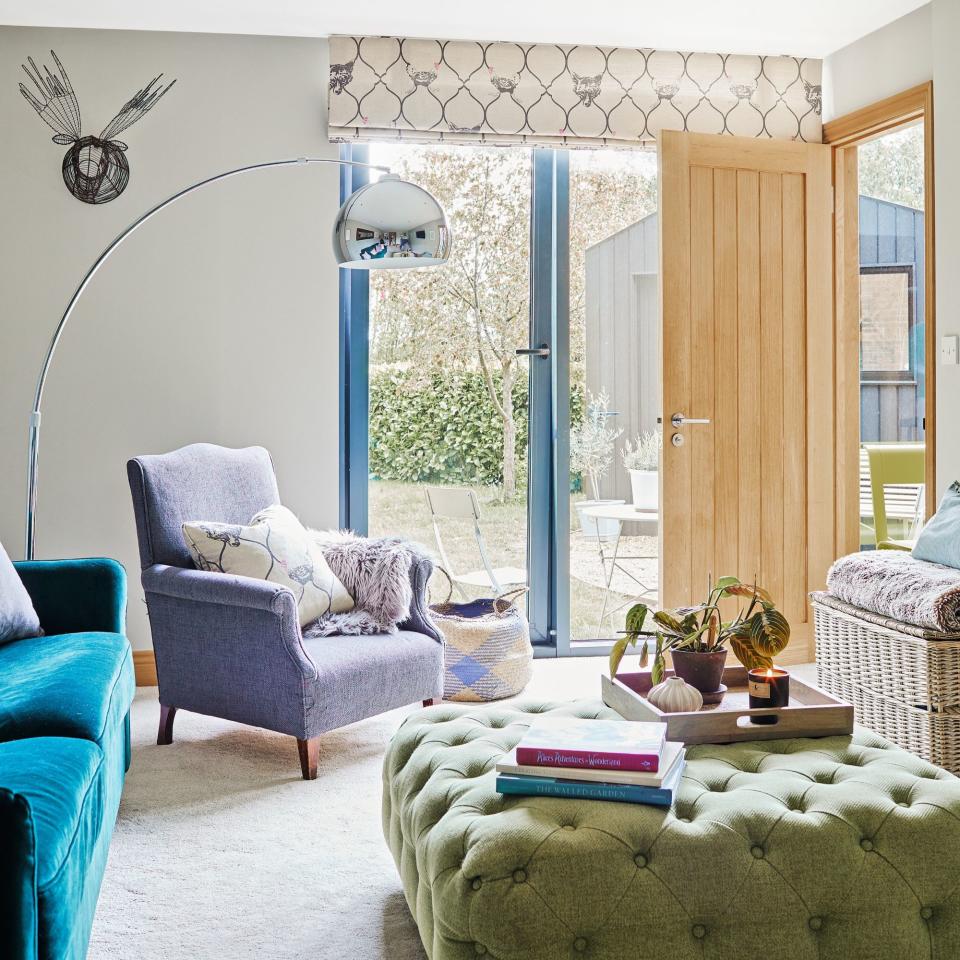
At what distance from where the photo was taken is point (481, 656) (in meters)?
3.74

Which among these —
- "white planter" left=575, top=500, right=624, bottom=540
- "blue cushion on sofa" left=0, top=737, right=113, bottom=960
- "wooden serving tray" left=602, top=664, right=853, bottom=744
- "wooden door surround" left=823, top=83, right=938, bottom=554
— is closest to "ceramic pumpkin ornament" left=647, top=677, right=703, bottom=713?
"wooden serving tray" left=602, top=664, right=853, bottom=744

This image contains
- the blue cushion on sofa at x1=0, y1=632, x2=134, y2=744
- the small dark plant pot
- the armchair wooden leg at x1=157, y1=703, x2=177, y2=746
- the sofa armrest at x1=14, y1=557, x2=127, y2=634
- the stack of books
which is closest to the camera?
the stack of books

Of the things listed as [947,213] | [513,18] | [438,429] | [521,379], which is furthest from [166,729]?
[947,213]

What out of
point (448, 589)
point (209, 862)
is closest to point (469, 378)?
point (448, 589)

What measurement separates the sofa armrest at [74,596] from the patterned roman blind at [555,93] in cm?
211

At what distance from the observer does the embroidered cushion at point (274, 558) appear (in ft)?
10.2

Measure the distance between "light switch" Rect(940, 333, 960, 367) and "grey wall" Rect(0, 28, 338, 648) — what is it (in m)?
2.30

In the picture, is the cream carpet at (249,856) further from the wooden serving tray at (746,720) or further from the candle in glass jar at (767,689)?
the candle in glass jar at (767,689)

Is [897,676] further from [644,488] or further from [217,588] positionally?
[217,588]

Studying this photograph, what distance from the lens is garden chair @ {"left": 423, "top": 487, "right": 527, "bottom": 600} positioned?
4.03 meters

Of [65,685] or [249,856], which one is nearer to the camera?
[65,685]

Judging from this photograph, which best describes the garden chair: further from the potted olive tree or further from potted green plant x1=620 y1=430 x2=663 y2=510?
potted green plant x1=620 y1=430 x2=663 y2=510

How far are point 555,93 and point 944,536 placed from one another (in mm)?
2290

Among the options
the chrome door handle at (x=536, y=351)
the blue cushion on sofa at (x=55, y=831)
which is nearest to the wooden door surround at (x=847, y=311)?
the chrome door handle at (x=536, y=351)
